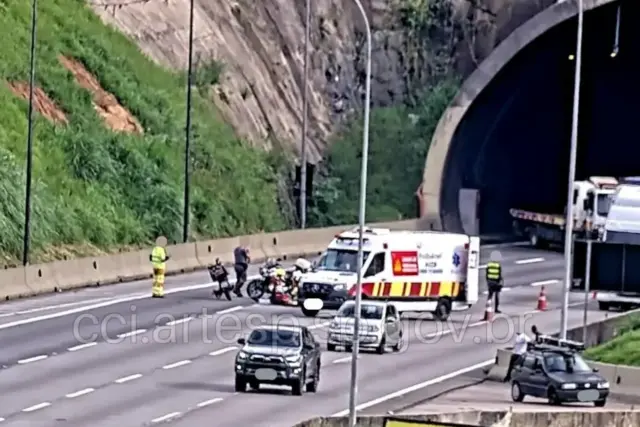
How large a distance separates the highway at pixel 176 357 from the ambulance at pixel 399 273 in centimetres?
62

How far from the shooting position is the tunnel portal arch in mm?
76000

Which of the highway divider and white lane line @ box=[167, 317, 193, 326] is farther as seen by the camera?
white lane line @ box=[167, 317, 193, 326]

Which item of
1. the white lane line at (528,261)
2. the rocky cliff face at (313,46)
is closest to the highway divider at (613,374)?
the white lane line at (528,261)

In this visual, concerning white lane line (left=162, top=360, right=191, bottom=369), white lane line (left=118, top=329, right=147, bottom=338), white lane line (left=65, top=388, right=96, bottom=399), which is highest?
white lane line (left=118, top=329, right=147, bottom=338)

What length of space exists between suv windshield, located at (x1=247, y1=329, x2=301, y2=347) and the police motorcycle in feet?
44.7

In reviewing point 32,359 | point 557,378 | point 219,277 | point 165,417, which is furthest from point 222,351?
point 165,417

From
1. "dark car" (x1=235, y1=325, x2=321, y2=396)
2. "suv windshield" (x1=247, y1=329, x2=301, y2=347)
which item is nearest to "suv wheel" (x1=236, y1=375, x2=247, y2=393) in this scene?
"dark car" (x1=235, y1=325, x2=321, y2=396)

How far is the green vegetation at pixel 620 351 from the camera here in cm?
4516

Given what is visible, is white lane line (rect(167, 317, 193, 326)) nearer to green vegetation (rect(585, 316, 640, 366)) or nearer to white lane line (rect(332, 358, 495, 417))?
white lane line (rect(332, 358, 495, 417))

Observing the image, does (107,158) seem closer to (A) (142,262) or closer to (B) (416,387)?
(A) (142,262)

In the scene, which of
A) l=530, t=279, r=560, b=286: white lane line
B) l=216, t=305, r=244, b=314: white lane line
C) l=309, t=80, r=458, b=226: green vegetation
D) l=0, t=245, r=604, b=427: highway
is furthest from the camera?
l=309, t=80, r=458, b=226: green vegetation

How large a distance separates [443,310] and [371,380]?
11177mm

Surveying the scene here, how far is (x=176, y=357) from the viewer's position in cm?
4438

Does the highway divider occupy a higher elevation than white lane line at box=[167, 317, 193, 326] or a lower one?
lower
